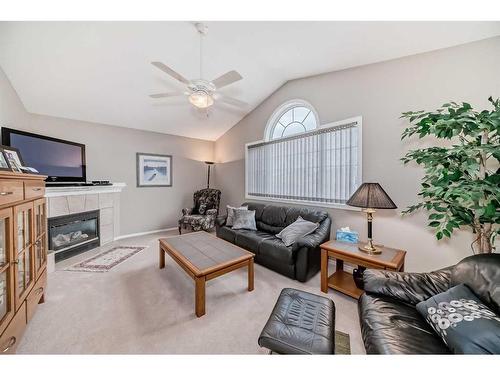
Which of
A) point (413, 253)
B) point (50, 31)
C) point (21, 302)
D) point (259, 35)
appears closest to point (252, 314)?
point (21, 302)

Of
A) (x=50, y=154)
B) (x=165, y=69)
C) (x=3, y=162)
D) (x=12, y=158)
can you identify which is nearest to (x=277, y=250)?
(x=165, y=69)

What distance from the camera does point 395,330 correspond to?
1.10m

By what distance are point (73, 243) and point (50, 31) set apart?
2.98 metres

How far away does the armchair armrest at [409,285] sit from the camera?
1.38 m

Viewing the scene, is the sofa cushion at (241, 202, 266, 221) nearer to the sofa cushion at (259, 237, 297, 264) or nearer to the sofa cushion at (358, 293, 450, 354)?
the sofa cushion at (259, 237, 297, 264)

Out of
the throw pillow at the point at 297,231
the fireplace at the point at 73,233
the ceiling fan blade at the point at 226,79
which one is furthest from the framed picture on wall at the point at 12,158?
the throw pillow at the point at 297,231

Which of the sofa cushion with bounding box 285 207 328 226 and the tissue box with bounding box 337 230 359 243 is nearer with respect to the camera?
the tissue box with bounding box 337 230 359 243

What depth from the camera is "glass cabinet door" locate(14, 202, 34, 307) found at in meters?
1.37

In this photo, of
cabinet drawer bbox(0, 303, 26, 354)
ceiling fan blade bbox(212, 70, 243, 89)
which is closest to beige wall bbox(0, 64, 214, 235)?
cabinet drawer bbox(0, 303, 26, 354)

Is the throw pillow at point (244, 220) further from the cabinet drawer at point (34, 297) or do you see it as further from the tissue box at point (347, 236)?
the cabinet drawer at point (34, 297)

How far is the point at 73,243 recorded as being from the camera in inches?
125

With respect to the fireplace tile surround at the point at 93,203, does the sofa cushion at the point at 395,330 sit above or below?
below

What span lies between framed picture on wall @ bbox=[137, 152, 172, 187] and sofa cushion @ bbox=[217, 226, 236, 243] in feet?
7.06

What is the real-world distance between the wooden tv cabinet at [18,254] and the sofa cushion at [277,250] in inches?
90.0
